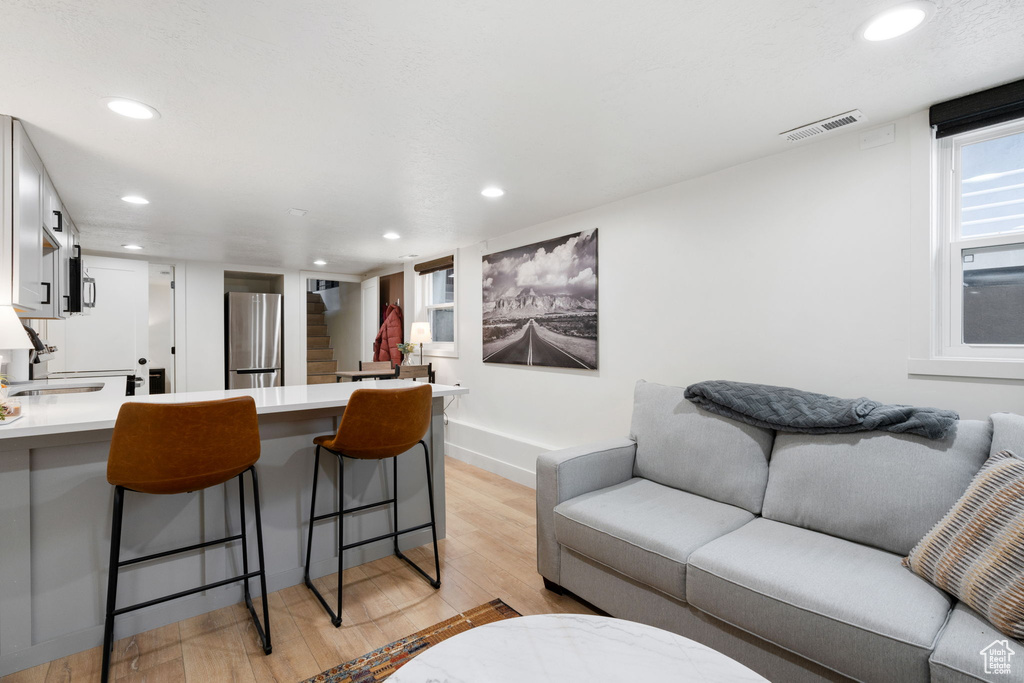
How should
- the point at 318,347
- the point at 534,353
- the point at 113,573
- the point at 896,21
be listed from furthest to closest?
the point at 318,347, the point at 534,353, the point at 113,573, the point at 896,21

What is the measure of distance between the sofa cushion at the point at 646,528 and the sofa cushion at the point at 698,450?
0.26 feet

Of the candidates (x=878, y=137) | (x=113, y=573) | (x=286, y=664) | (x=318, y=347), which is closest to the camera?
(x=113, y=573)

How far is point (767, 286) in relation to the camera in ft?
8.67

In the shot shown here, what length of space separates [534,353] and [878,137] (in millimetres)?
2684

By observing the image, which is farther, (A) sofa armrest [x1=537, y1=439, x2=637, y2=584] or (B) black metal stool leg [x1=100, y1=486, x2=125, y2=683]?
(A) sofa armrest [x1=537, y1=439, x2=637, y2=584]

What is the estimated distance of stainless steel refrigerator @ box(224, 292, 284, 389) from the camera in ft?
20.4

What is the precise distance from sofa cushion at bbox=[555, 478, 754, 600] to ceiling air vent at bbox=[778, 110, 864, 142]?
183 cm

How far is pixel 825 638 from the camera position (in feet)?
4.49

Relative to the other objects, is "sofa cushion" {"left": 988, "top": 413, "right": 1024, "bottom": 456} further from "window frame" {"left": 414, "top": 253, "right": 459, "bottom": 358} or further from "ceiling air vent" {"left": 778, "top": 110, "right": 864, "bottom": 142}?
"window frame" {"left": 414, "top": 253, "right": 459, "bottom": 358}

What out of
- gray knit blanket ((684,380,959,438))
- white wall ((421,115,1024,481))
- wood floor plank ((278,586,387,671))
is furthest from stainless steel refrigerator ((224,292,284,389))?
gray knit blanket ((684,380,959,438))

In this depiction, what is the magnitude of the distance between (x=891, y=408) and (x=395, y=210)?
3286 millimetres

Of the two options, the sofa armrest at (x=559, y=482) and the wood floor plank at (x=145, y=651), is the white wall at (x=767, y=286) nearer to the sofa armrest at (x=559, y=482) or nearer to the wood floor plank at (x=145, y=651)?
the sofa armrest at (x=559, y=482)

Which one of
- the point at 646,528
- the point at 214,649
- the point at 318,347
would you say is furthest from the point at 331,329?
the point at 646,528

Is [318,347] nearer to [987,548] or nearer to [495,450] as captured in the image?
[495,450]
